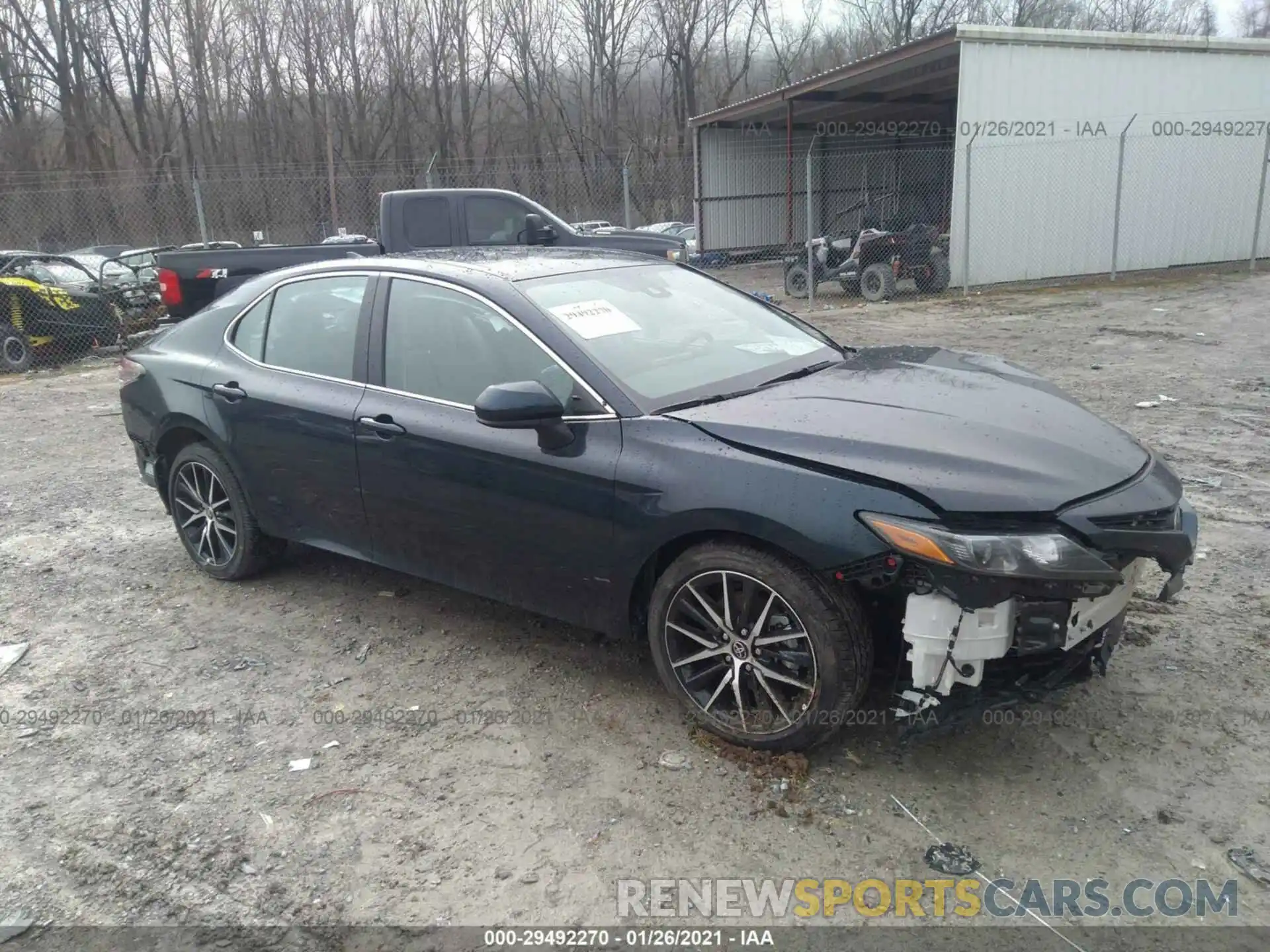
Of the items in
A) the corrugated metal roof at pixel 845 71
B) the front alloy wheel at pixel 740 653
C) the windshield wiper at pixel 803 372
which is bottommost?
the front alloy wheel at pixel 740 653

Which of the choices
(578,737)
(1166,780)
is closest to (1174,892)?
(1166,780)

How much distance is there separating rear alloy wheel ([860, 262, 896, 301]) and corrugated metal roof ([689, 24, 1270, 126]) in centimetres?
343

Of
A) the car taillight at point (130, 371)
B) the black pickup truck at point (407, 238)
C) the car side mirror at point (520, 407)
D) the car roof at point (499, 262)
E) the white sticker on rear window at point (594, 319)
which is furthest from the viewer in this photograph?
the black pickup truck at point (407, 238)

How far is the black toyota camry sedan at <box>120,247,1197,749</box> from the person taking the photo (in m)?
2.81

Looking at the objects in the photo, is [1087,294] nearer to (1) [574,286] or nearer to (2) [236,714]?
(1) [574,286]

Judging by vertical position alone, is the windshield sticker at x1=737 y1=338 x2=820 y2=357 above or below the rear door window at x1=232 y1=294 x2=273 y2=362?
below

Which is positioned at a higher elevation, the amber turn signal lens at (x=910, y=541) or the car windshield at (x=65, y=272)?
the car windshield at (x=65, y=272)

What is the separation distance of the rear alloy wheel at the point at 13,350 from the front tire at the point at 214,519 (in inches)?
366

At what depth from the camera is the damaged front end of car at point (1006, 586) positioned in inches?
107

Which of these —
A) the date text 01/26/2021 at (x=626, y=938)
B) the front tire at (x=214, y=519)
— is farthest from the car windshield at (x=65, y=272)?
the date text 01/26/2021 at (x=626, y=938)

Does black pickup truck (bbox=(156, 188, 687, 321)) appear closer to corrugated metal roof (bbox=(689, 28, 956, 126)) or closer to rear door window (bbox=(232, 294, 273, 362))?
rear door window (bbox=(232, 294, 273, 362))

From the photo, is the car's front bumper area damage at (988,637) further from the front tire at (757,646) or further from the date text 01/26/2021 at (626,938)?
the date text 01/26/2021 at (626,938)

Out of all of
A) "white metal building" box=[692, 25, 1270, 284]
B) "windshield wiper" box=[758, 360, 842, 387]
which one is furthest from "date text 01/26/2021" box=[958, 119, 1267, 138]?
"windshield wiper" box=[758, 360, 842, 387]

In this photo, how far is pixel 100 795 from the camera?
128 inches
